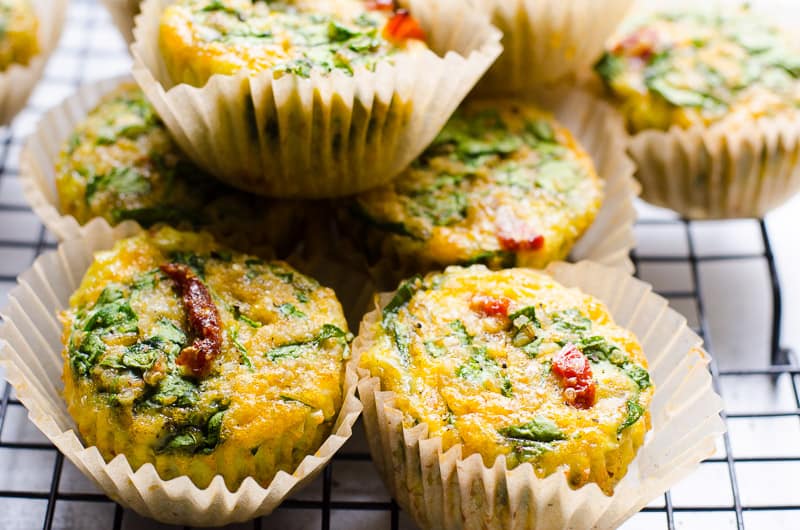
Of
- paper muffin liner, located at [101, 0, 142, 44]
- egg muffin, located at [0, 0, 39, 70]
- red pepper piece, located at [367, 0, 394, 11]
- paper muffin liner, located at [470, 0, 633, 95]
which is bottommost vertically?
red pepper piece, located at [367, 0, 394, 11]

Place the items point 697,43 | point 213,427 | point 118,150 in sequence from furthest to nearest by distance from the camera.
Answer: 1. point 697,43
2. point 118,150
3. point 213,427

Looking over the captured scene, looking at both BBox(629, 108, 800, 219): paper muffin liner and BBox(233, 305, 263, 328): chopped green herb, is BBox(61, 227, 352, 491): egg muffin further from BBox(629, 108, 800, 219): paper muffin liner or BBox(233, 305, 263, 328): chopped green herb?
BBox(629, 108, 800, 219): paper muffin liner

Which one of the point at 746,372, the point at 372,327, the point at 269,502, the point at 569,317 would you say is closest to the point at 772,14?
the point at 746,372

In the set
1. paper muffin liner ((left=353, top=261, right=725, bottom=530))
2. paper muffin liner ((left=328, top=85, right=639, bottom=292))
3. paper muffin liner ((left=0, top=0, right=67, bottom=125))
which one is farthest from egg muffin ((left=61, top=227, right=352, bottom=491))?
paper muffin liner ((left=0, top=0, right=67, bottom=125))

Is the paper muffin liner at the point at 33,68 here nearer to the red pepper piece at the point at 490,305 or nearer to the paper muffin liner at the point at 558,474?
the paper muffin liner at the point at 558,474

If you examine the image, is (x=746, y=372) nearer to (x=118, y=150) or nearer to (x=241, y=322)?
(x=241, y=322)

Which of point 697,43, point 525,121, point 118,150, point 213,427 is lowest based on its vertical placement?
point 213,427

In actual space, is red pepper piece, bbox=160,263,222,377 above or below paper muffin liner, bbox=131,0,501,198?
below

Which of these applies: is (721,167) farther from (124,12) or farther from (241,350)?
(124,12)
